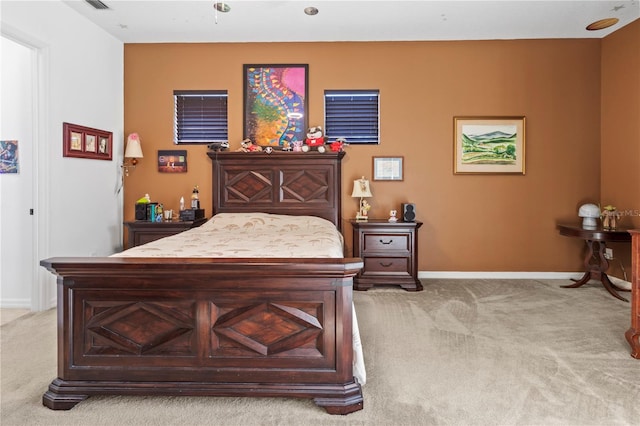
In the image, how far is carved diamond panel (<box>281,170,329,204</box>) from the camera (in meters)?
4.69

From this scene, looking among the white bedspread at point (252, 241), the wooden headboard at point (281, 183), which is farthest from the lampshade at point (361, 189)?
the white bedspread at point (252, 241)

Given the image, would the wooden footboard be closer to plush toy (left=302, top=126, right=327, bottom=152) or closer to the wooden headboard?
the wooden headboard

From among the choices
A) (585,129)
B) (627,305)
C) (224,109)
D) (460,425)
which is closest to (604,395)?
(460,425)

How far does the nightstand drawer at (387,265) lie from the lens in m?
4.39

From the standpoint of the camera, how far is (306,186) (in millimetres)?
4699

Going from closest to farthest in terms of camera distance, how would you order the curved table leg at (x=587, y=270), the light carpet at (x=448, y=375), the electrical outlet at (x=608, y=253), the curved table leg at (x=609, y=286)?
the light carpet at (x=448, y=375) < the curved table leg at (x=609, y=286) < the curved table leg at (x=587, y=270) < the electrical outlet at (x=608, y=253)

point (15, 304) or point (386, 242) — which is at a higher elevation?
point (386, 242)

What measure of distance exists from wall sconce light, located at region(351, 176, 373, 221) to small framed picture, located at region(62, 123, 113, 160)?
2.92 m

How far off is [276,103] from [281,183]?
1017 mm

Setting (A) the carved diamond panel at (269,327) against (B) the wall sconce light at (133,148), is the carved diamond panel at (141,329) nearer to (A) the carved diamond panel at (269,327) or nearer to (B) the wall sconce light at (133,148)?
(A) the carved diamond panel at (269,327)

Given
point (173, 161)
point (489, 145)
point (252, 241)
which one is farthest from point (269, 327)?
point (489, 145)

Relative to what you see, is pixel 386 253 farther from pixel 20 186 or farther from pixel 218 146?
pixel 20 186

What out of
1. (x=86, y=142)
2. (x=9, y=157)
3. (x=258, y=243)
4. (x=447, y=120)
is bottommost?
(x=258, y=243)

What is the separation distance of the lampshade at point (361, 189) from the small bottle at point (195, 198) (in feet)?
→ 6.19
